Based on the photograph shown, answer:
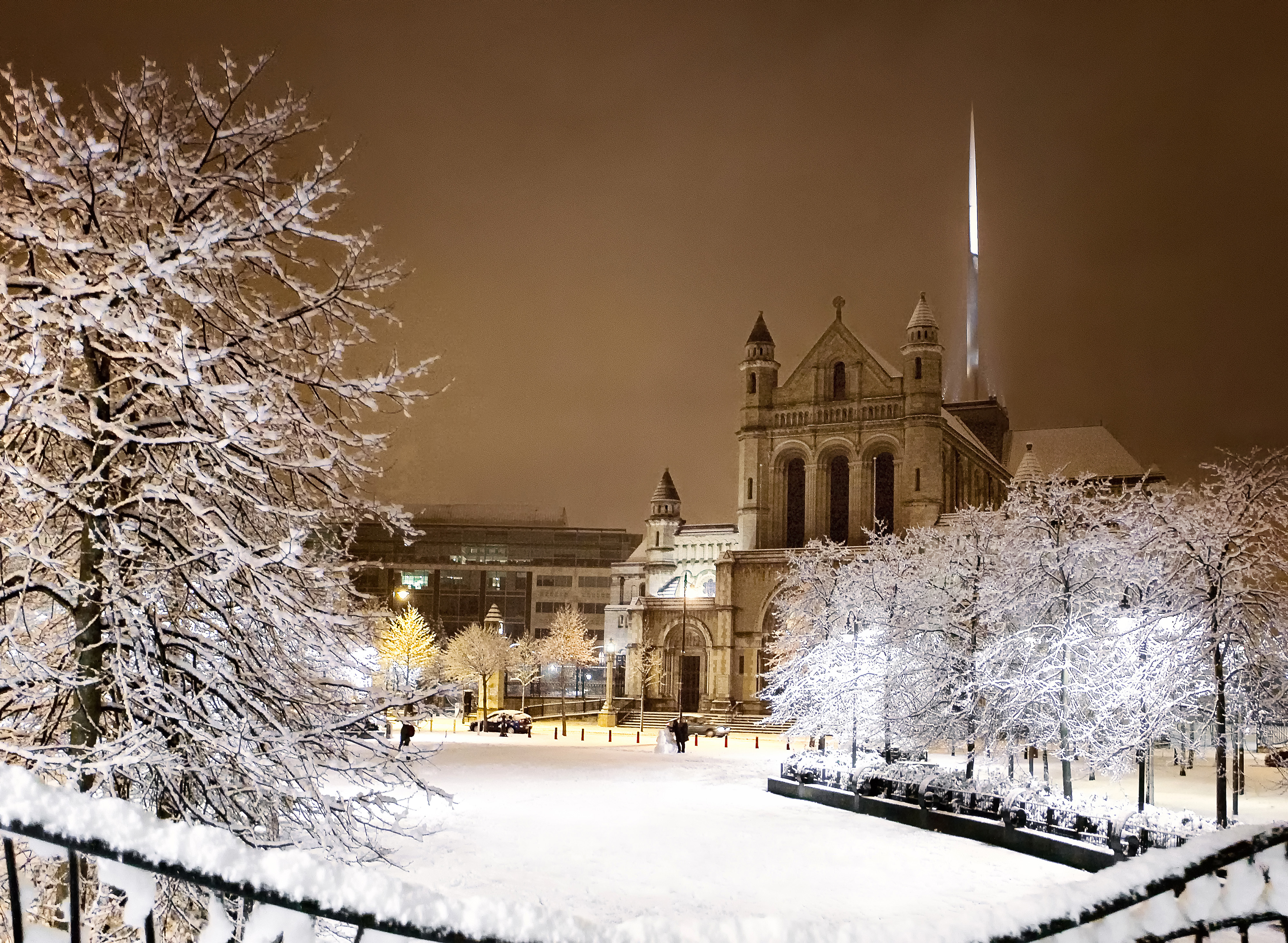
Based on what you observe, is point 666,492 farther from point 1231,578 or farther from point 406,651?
point 1231,578

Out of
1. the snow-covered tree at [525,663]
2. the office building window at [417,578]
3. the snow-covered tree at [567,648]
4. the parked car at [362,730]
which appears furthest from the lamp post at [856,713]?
the office building window at [417,578]

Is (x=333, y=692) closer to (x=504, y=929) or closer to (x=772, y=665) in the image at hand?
(x=504, y=929)

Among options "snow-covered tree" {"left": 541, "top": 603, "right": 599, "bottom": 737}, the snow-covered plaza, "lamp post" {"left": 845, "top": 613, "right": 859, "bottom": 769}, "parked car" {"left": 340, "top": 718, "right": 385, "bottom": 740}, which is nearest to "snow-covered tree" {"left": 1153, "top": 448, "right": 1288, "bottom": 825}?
the snow-covered plaza

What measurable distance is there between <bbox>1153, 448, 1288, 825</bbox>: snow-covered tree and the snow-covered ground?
4495 millimetres

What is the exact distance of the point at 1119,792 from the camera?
27.1m

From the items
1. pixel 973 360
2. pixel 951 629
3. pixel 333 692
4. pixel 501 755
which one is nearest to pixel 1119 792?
pixel 951 629

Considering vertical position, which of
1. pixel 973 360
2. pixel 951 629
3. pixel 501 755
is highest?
pixel 973 360

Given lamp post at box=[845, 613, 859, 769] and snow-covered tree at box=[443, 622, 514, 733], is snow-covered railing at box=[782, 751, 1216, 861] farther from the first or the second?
snow-covered tree at box=[443, 622, 514, 733]

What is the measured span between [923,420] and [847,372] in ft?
18.8

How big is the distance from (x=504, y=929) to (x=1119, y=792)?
2813 cm

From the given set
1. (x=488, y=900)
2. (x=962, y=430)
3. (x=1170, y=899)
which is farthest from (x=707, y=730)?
(x=488, y=900)

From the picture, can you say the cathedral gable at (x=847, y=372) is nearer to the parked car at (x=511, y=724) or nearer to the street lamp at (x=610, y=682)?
the street lamp at (x=610, y=682)

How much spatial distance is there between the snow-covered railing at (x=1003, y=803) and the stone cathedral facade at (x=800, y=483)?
2934cm

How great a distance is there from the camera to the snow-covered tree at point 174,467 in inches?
251
